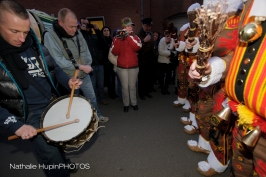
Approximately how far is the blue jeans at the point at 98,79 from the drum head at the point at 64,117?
77.2 inches

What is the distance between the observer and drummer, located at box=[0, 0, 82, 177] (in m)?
1.27

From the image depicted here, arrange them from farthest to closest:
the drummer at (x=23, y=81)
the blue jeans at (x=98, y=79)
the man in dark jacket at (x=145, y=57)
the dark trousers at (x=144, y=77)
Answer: the dark trousers at (x=144, y=77)
the man in dark jacket at (x=145, y=57)
the blue jeans at (x=98, y=79)
the drummer at (x=23, y=81)

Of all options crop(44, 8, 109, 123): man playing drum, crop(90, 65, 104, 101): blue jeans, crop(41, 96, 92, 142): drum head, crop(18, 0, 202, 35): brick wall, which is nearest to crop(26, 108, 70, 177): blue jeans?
crop(41, 96, 92, 142): drum head

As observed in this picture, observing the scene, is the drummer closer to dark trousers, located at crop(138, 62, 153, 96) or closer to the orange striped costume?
the orange striped costume

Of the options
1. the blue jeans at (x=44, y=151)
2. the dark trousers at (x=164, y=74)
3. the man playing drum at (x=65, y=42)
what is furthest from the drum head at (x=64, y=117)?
the dark trousers at (x=164, y=74)

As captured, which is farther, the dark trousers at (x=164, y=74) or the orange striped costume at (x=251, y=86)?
the dark trousers at (x=164, y=74)

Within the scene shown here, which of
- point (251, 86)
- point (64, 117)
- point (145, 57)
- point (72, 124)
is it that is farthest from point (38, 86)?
point (145, 57)

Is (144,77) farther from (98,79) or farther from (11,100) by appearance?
(11,100)

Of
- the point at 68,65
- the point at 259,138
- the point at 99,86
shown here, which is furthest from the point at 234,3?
the point at 99,86

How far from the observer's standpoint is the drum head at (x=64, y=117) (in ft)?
4.80

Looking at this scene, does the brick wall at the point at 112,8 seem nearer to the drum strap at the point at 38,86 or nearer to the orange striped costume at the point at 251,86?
the drum strap at the point at 38,86

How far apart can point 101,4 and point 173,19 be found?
4.85 m

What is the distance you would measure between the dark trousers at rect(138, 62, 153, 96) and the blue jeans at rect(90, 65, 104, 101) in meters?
1.04

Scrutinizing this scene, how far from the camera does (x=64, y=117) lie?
160cm
